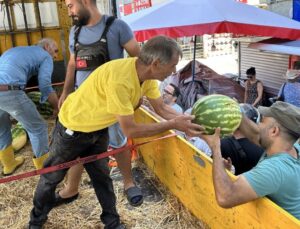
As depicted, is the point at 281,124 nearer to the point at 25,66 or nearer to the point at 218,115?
the point at 218,115

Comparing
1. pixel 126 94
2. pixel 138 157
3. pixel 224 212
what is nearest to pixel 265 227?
pixel 224 212

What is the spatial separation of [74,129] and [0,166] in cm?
284

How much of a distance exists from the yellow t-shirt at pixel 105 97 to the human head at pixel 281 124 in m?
0.94

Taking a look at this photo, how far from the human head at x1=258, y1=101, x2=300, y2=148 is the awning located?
4035 mm

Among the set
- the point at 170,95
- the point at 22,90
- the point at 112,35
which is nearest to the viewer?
the point at 112,35

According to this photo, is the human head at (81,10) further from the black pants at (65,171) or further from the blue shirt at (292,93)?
the blue shirt at (292,93)

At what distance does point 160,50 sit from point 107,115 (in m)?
0.71

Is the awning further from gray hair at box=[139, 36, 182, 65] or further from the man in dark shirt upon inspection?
gray hair at box=[139, 36, 182, 65]

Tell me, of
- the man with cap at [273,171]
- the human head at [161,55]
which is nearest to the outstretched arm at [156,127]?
the man with cap at [273,171]

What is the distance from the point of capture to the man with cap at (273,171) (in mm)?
2090

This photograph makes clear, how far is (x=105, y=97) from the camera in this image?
2.66 metres

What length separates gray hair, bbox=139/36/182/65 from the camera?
240cm

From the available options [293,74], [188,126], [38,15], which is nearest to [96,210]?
A: [188,126]

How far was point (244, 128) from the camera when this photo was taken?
282cm
